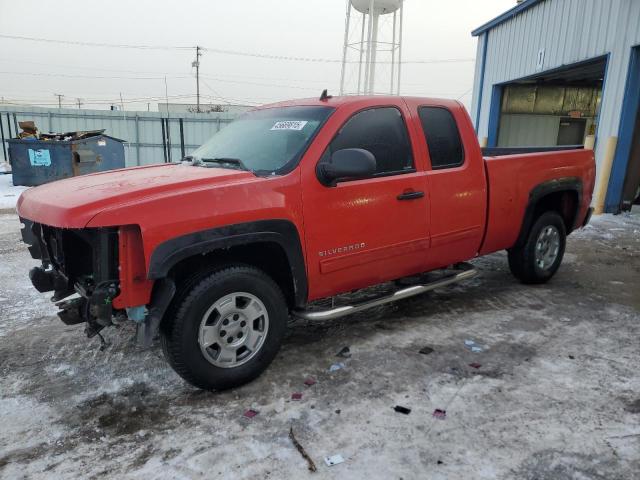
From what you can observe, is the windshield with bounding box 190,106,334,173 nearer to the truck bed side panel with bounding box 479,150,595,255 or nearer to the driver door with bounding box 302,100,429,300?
the driver door with bounding box 302,100,429,300

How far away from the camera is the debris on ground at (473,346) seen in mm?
3720

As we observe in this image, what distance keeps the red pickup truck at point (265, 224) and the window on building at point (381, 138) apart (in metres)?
0.01

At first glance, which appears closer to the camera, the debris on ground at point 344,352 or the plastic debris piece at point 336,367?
the plastic debris piece at point 336,367

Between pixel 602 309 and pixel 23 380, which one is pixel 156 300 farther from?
pixel 602 309

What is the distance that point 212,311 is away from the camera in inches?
118

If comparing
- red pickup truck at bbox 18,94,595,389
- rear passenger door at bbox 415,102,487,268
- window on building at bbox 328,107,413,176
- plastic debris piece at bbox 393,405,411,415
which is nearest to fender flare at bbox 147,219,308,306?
red pickup truck at bbox 18,94,595,389

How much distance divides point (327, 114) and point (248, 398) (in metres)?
2.07

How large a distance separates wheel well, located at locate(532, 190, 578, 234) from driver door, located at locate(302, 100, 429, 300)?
1937 millimetres

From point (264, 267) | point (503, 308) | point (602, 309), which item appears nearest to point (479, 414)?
point (264, 267)

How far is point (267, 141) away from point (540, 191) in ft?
9.55

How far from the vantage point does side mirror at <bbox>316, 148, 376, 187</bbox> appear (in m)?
3.14

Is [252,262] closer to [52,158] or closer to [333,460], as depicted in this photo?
[333,460]

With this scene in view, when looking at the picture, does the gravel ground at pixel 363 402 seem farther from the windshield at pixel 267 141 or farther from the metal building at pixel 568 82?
the metal building at pixel 568 82

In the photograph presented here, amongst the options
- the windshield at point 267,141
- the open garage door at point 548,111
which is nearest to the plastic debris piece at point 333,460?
the windshield at point 267,141
